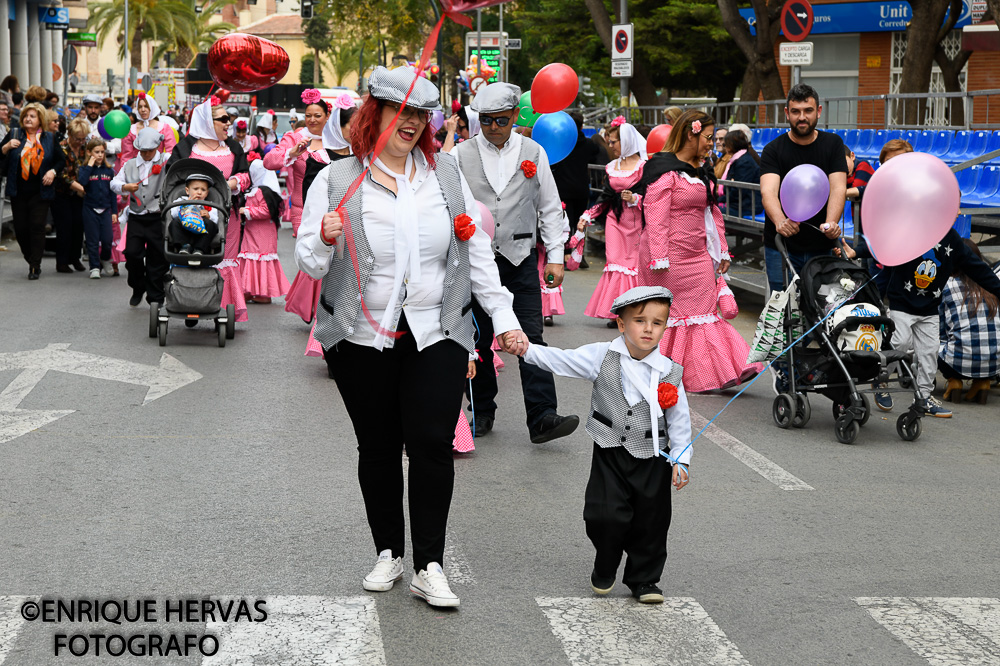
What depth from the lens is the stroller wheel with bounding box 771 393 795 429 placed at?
331 inches

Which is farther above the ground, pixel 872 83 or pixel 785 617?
pixel 872 83

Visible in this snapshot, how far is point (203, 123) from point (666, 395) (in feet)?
26.4

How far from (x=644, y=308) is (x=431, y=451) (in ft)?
3.18

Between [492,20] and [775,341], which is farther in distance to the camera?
→ [492,20]

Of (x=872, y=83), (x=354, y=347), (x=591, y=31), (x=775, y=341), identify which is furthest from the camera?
(x=591, y=31)

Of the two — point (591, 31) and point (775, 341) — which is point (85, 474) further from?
point (591, 31)

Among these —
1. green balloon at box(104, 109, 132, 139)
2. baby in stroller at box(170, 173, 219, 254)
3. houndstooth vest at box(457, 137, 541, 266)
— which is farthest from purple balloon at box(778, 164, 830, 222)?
green balloon at box(104, 109, 132, 139)

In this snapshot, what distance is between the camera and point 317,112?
12.1 metres

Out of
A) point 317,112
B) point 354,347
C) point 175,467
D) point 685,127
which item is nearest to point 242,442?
point 175,467

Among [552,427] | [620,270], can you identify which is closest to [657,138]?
[620,270]

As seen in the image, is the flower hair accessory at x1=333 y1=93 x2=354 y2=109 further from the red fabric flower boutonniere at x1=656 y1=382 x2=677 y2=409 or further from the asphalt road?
the red fabric flower boutonniere at x1=656 y1=382 x2=677 y2=409

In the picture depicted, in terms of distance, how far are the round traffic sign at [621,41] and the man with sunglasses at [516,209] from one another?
16.5 meters

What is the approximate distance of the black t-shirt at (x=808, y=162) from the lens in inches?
355

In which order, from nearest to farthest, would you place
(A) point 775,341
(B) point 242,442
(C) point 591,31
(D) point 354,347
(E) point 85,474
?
1. (D) point 354,347
2. (E) point 85,474
3. (B) point 242,442
4. (A) point 775,341
5. (C) point 591,31
